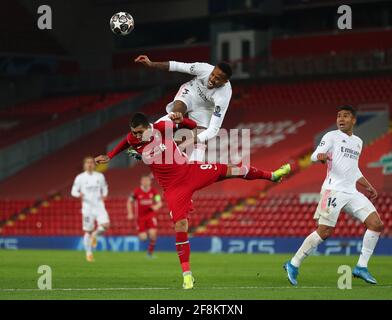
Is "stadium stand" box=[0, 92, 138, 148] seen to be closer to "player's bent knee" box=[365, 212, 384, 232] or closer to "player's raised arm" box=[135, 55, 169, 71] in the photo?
"player's raised arm" box=[135, 55, 169, 71]

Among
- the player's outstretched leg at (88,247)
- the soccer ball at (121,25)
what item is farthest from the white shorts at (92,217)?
the soccer ball at (121,25)

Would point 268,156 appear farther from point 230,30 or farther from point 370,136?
point 230,30

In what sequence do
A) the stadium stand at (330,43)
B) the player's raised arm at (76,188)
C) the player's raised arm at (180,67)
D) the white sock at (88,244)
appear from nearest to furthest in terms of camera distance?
the player's raised arm at (180,67) → the white sock at (88,244) → the player's raised arm at (76,188) → the stadium stand at (330,43)

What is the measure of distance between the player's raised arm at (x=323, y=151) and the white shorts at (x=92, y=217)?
11.5 meters

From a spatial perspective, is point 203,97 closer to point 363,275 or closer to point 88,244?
point 363,275

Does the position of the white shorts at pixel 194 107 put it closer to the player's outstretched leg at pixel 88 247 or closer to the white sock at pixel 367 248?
the white sock at pixel 367 248

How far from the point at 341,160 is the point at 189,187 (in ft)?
7.33

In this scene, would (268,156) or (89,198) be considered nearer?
(89,198)

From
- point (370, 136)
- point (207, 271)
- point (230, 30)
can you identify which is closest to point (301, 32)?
point (230, 30)

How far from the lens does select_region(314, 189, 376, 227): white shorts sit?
14.2 m

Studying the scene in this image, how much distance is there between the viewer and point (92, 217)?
82.2 ft

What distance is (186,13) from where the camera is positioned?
44.1 meters

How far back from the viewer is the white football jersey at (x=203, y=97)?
14.9 m

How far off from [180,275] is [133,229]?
16.9 metres
